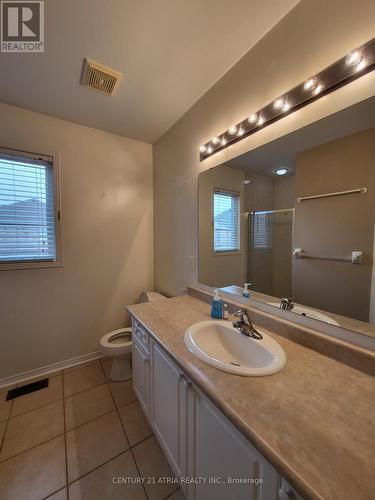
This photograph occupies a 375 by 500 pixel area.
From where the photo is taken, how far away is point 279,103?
1.08 meters

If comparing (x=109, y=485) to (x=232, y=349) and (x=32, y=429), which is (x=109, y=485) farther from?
(x=232, y=349)

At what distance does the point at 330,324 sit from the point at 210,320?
63 cm

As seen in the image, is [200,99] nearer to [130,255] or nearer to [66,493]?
[130,255]

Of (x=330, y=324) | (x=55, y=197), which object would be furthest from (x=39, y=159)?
(x=330, y=324)

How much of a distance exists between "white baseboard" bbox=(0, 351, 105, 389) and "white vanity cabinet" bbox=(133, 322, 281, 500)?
3.77 feet

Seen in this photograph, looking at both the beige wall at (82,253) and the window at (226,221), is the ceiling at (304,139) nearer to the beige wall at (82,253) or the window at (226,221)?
the window at (226,221)

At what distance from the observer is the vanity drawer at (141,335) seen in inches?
50.1

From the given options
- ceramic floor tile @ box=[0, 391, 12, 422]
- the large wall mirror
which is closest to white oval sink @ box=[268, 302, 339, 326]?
the large wall mirror

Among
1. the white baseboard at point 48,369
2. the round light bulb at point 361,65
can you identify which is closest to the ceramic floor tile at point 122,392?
the white baseboard at point 48,369

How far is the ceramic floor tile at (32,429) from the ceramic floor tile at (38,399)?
6 centimetres

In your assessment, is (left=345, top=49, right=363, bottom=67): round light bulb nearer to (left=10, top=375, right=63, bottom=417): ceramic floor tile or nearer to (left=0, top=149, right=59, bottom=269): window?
(left=0, top=149, right=59, bottom=269): window

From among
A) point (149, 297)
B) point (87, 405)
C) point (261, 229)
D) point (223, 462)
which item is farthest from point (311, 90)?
point (87, 405)

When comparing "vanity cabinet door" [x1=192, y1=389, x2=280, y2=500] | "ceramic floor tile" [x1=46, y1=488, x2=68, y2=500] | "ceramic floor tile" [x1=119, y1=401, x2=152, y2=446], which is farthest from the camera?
"ceramic floor tile" [x1=119, y1=401, x2=152, y2=446]

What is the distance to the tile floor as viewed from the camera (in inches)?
42.0
